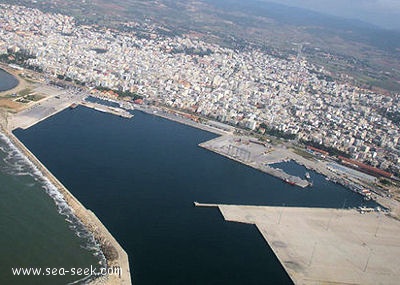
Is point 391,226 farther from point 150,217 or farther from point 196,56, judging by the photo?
point 196,56

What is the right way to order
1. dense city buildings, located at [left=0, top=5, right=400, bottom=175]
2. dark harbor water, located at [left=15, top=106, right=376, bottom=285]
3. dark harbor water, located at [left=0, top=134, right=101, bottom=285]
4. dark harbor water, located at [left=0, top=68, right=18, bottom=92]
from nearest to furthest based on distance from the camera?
1. dark harbor water, located at [left=0, top=134, right=101, bottom=285]
2. dark harbor water, located at [left=15, top=106, right=376, bottom=285]
3. dark harbor water, located at [left=0, top=68, right=18, bottom=92]
4. dense city buildings, located at [left=0, top=5, right=400, bottom=175]

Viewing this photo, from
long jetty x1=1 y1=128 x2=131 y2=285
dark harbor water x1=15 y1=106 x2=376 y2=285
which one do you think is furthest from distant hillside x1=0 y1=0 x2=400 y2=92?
long jetty x1=1 y1=128 x2=131 y2=285

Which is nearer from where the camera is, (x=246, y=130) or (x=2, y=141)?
(x=2, y=141)

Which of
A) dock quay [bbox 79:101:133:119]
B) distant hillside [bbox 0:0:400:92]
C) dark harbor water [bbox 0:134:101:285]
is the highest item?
distant hillside [bbox 0:0:400:92]

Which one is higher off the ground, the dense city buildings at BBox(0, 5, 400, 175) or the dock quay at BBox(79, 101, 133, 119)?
the dense city buildings at BBox(0, 5, 400, 175)

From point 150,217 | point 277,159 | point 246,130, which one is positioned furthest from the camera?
point 246,130

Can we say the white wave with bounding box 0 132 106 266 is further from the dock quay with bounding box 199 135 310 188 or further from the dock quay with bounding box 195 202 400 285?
the dock quay with bounding box 199 135 310 188

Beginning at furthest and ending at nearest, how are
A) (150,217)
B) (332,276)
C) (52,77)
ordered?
(52,77) → (150,217) → (332,276)

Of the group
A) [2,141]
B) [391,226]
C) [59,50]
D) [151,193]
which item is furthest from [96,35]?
[391,226]
